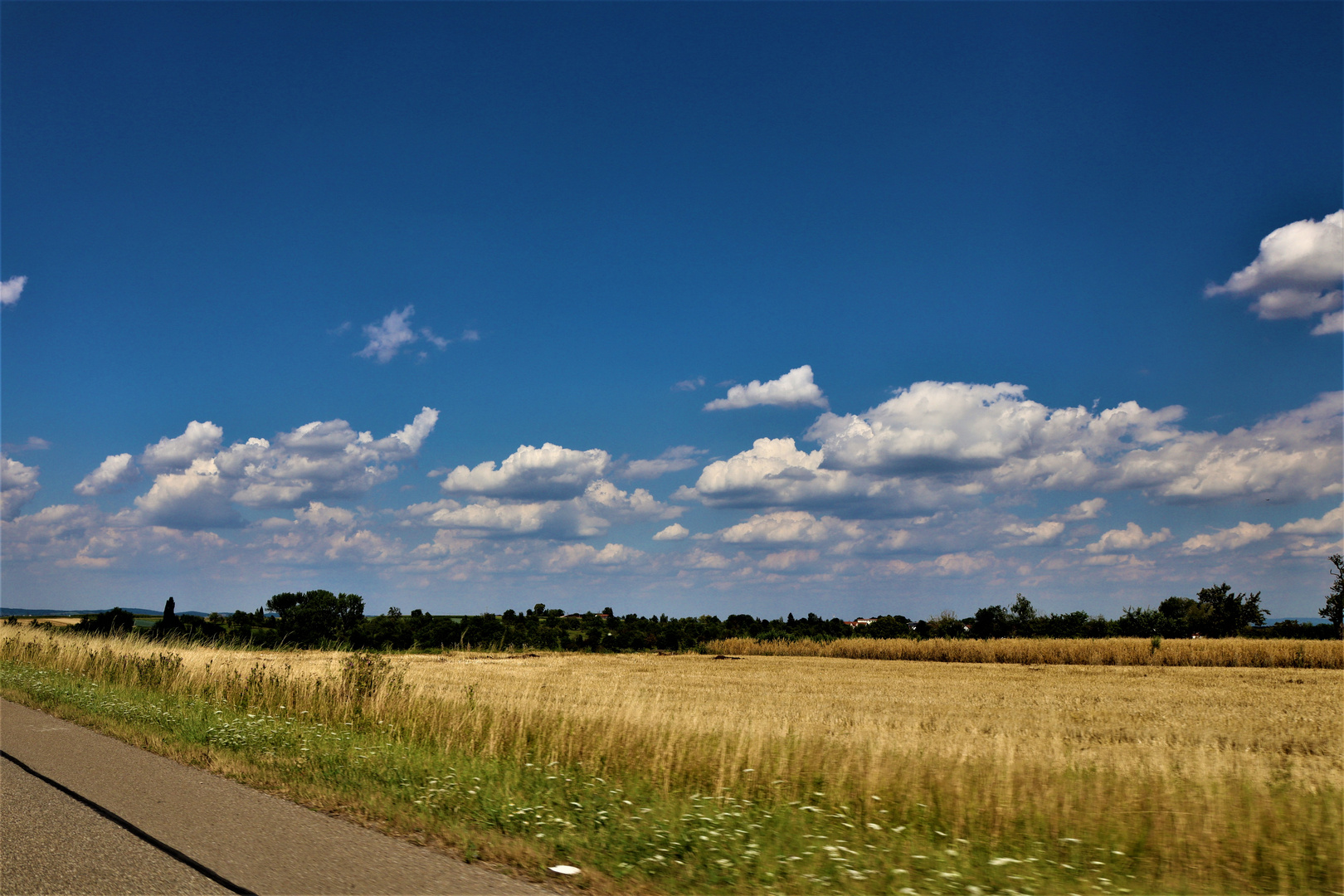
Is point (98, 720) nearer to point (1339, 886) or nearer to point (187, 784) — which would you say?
point (187, 784)

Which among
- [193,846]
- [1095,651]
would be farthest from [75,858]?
[1095,651]

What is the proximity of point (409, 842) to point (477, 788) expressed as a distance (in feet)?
6.30

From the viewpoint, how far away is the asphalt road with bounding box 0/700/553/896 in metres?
6.07

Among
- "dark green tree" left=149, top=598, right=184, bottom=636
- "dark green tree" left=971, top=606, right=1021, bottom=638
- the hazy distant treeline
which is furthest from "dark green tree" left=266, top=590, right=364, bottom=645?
"dark green tree" left=971, top=606, right=1021, bottom=638

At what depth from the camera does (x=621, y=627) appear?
89625 millimetres

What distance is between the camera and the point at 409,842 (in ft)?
24.1

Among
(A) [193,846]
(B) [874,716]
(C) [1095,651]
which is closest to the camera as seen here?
(A) [193,846]

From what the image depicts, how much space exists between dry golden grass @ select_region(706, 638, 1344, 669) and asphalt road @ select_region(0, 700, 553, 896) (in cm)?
5030

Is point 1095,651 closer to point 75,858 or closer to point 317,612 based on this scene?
point 75,858

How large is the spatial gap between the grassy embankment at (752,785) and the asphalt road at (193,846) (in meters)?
0.54

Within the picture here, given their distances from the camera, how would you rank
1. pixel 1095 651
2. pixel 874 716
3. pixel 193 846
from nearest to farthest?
1. pixel 193 846
2. pixel 874 716
3. pixel 1095 651

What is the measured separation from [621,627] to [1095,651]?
5015 centimetres

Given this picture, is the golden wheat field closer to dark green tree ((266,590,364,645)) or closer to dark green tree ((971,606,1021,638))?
dark green tree ((971,606,1021,638))

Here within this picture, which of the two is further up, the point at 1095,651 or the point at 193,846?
the point at 193,846
